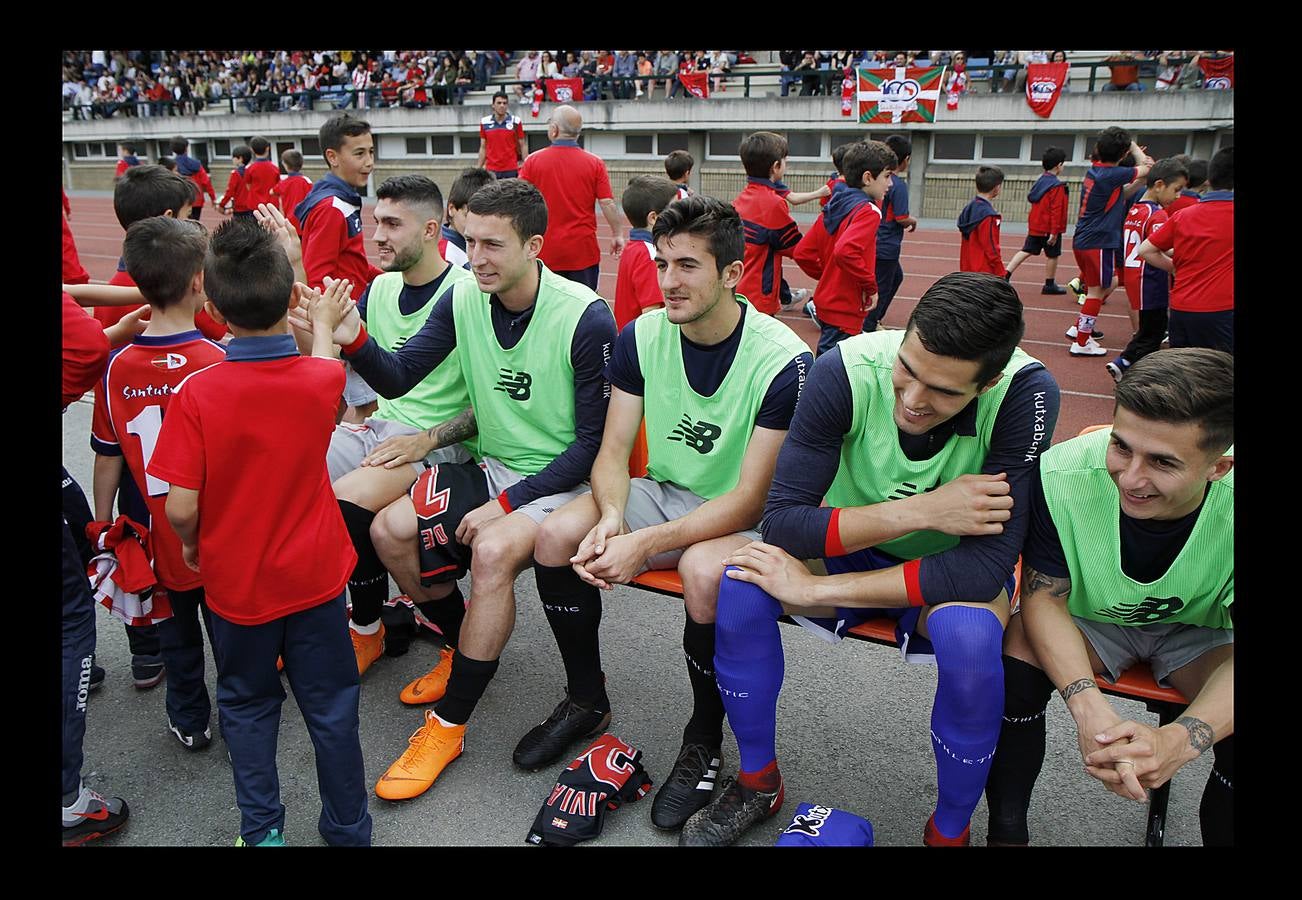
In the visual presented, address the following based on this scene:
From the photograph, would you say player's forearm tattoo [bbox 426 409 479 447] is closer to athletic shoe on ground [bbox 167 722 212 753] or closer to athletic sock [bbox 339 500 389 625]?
athletic sock [bbox 339 500 389 625]

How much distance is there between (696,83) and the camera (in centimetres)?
2170

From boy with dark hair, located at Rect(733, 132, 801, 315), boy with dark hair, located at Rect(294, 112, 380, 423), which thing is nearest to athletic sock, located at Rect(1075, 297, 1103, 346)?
boy with dark hair, located at Rect(733, 132, 801, 315)

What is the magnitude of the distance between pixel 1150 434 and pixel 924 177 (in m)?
19.6


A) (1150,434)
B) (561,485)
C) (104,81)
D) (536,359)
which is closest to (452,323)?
(536,359)

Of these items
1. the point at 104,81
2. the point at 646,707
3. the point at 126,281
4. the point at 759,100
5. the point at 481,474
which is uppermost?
the point at 104,81

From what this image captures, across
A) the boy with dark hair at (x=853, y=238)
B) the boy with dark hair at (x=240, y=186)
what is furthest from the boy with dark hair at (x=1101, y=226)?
the boy with dark hair at (x=240, y=186)

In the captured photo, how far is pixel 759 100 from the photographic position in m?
21.1

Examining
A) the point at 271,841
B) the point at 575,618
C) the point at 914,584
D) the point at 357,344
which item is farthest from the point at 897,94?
the point at 271,841

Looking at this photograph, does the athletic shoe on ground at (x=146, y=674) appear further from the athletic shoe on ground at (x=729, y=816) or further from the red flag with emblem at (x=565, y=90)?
the red flag with emblem at (x=565, y=90)

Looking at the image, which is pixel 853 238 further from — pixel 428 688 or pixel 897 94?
pixel 897 94

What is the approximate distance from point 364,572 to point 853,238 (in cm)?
420

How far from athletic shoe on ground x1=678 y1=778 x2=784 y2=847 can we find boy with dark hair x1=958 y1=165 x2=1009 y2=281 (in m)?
7.00

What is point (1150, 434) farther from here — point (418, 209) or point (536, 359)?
point (418, 209)

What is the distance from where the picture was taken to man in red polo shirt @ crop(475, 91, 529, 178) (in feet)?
39.8
